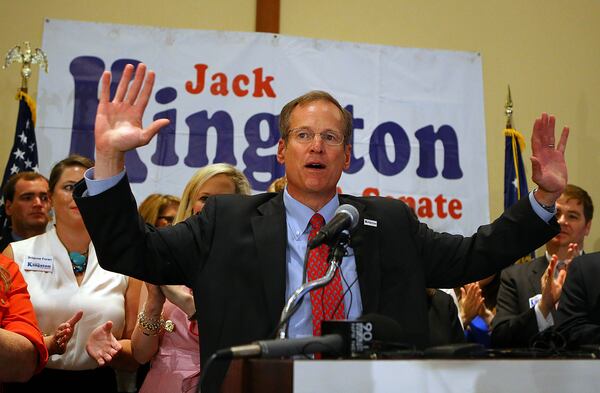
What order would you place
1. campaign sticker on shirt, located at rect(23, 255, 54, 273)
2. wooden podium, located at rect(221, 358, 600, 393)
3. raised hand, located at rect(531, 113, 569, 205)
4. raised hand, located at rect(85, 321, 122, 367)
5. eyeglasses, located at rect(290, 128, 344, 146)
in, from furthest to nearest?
1. campaign sticker on shirt, located at rect(23, 255, 54, 273)
2. raised hand, located at rect(85, 321, 122, 367)
3. eyeglasses, located at rect(290, 128, 344, 146)
4. raised hand, located at rect(531, 113, 569, 205)
5. wooden podium, located at rect(221, 358, 600, 393)

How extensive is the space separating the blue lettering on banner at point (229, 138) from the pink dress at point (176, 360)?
1.87m

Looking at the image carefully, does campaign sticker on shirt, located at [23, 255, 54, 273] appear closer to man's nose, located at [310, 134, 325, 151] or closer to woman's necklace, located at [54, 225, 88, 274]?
woman's necklace, located at [54, 225, 88, 274]

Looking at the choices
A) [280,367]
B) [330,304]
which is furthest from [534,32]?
[280,367]

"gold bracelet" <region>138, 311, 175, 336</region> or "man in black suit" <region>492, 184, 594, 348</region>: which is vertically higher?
"man in black suit" <region>492, 184, 594, 348</region>

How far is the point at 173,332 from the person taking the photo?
9.80 ft

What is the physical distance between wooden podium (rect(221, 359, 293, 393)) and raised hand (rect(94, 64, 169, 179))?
71 centimetres

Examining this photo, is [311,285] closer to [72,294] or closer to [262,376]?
[262,376]

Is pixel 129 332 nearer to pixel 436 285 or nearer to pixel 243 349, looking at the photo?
pixel 436 285

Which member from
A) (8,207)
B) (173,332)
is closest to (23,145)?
(8,207)

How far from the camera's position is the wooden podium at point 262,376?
129 cm

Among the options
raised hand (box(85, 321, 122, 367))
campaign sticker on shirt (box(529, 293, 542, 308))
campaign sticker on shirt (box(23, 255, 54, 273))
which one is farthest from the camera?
campaign sticker on shirt (box(529, 293, 542, 308))

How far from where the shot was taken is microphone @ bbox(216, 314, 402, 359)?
4.32ft

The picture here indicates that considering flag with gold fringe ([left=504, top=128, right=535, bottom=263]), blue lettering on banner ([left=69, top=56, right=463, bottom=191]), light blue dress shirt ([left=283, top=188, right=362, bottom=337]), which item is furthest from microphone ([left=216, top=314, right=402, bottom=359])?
flag with gold fringe ([left=504, top=128, right=535, bottom=263])

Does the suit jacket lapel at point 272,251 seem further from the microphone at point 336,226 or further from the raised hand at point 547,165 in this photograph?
the raised hand at point 547,165
